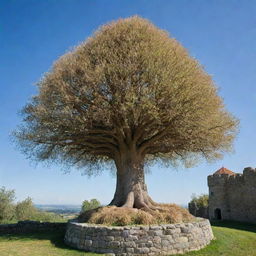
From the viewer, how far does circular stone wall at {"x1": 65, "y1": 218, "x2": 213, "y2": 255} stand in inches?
486

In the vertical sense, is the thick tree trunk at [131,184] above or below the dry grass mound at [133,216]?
above

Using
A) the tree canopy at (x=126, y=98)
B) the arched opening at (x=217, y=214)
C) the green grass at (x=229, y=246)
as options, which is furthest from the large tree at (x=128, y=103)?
the arched opening at (x=217, y=214)

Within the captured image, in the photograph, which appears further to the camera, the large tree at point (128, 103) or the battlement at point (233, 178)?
the battlement at point (233, 178)

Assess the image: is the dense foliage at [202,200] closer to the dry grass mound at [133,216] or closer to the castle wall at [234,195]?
the castle wall at [234,195]

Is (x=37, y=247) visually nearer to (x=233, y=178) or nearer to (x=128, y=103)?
(x=128, y=103)

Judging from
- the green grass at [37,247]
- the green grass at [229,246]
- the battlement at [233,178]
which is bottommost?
the green grass at [37,247]

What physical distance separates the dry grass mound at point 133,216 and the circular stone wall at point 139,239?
0.90 meters

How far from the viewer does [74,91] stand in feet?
54.2

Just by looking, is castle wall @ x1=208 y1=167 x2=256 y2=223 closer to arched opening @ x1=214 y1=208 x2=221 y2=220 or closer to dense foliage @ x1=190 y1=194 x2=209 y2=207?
arched opening @ x1=214 y1=208 x2=221 y2=220

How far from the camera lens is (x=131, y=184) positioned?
56.2 ft

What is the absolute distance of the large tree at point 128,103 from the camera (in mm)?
15906

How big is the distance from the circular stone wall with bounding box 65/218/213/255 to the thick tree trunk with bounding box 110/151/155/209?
3.51m

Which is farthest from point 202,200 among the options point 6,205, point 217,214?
point 6,205

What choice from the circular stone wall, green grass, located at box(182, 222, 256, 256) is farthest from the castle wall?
the circular stone wall
